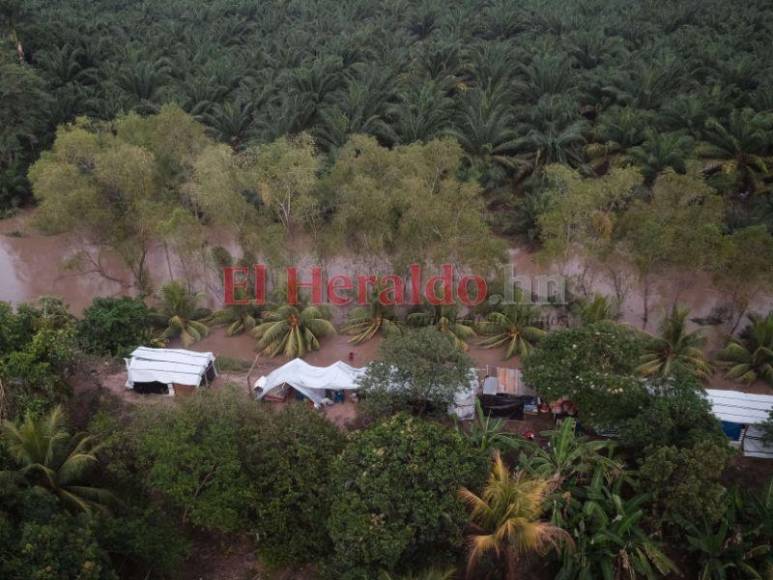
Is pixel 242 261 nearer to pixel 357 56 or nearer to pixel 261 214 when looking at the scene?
pixel 261 214

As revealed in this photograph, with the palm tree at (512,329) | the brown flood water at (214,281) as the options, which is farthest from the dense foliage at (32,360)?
the palm tree at (512,329)

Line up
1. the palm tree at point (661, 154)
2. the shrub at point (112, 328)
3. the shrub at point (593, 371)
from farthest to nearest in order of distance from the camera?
the palm tree at point (661, 154), the shrub at point (112, 328), the shrub at point (593, 371)

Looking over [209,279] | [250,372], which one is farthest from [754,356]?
[209,279]

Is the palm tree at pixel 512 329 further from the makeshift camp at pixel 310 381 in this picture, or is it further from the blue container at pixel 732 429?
the blue container at pixel 732 429

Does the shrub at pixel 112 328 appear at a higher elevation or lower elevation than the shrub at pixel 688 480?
higher

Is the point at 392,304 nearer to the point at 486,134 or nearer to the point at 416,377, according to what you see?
the point at 416,377

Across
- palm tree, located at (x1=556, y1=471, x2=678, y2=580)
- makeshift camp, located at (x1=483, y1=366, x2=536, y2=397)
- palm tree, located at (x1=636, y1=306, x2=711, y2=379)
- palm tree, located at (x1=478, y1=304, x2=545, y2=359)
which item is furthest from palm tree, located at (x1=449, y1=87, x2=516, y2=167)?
palm tree, located at (x1=556, y1=471, x2=678, y2=580)
